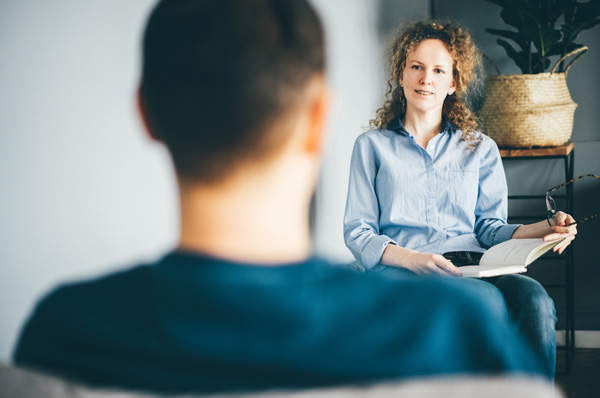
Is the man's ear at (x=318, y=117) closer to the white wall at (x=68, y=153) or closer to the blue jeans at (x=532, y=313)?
the white wall at (x=68, y=153)

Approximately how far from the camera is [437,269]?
159cm

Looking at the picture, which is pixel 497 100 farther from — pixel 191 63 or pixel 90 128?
pixel 191 63

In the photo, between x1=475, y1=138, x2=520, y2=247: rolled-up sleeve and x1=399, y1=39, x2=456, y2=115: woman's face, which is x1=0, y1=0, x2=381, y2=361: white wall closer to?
x1=399, y1=39, x2=456, y2=115: woman's face

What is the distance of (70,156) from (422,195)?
1.19 metres

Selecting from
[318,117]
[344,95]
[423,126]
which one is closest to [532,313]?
[423,126]

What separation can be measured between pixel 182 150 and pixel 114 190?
63cm

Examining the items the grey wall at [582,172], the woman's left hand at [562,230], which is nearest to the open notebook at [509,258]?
the woman's left hand at [562,230]

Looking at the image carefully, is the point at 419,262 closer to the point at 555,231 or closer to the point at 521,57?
the point at 555,231

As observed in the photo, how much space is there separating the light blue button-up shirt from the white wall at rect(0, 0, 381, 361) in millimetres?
867

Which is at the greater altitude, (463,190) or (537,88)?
(537,88)

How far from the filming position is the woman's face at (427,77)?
193 centimetres

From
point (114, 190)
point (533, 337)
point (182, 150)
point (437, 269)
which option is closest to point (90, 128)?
point (114, 190)

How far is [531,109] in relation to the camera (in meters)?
2.47

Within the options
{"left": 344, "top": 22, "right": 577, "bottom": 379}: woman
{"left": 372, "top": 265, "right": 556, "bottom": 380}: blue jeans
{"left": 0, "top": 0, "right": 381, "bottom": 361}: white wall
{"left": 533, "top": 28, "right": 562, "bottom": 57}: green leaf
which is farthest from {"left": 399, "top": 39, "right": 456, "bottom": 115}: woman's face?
{"left": 0, "top": 0, "right": 381, "bottom": 361}: white wall
